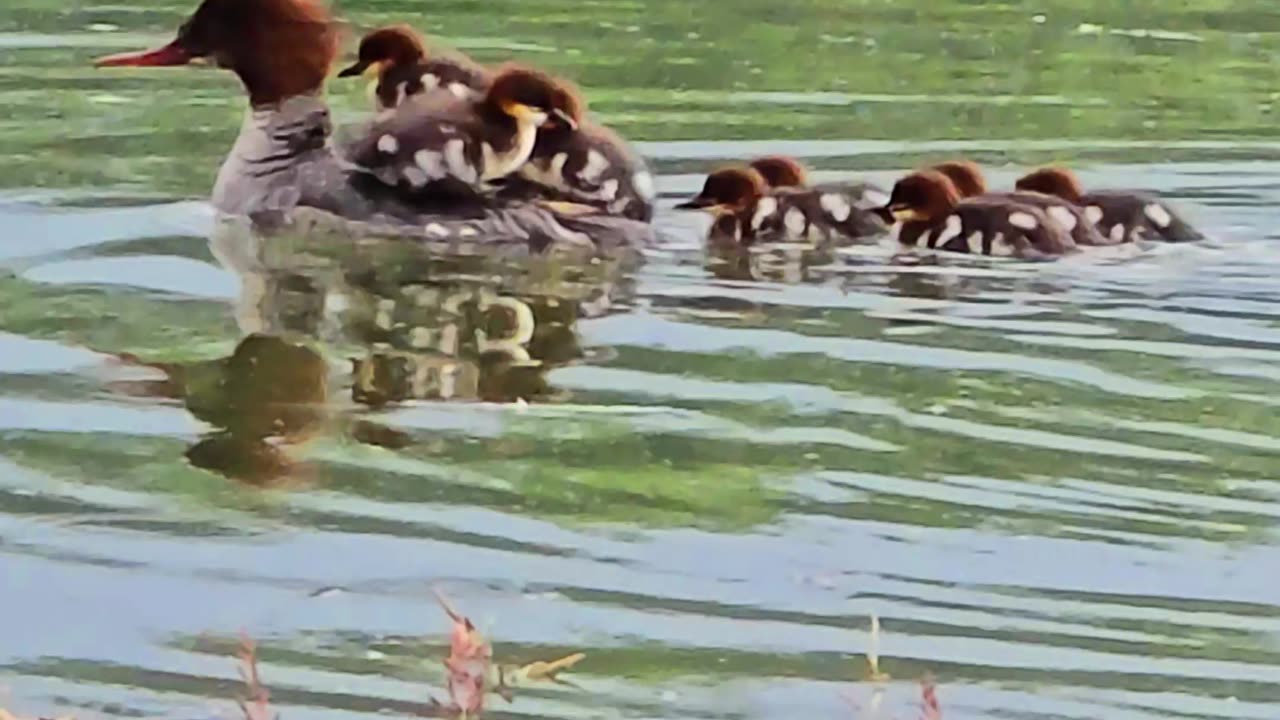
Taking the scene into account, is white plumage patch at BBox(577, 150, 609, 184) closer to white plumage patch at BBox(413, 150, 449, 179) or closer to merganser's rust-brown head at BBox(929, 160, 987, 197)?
white plumage patch at BBox(413, 150, 449, 179)

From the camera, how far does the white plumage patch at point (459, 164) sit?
20.0ft

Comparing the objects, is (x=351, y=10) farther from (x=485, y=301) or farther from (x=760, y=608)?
(x=760, y=608)

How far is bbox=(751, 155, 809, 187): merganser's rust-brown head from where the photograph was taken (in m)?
6.34

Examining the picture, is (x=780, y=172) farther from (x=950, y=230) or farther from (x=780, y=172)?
(x=950, y=230)

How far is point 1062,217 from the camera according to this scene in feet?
19.5

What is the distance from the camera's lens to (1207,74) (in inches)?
333

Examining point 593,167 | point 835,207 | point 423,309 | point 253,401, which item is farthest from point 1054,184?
point 253,401

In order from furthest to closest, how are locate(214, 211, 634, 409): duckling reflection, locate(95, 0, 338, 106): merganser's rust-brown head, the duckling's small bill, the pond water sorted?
1. the duckling's small bill
2. locate(95, 0, 338, 106): merganser's rust-brown head
3. locate(214, 211, 634, 409): duckling reflection
4. the pond water

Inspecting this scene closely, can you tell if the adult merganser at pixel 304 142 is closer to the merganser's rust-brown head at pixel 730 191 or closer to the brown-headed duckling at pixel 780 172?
the merganser's rust-brown head at pixel 730 191

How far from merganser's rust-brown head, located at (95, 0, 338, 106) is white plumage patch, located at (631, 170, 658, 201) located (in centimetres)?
84

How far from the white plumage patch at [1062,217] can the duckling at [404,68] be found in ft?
4.54

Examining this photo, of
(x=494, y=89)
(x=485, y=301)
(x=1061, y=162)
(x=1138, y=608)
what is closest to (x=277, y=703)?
(x=1138, y=608)

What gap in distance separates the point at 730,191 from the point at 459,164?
562mm

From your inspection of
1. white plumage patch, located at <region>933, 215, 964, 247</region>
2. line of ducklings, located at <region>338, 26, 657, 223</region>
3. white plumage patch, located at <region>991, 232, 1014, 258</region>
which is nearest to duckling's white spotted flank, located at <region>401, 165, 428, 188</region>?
line of ducklings, located at <region>338, 26, 657, 223</region>
